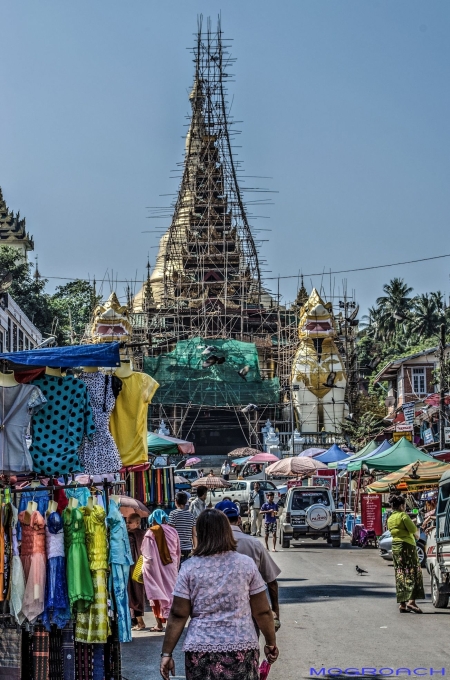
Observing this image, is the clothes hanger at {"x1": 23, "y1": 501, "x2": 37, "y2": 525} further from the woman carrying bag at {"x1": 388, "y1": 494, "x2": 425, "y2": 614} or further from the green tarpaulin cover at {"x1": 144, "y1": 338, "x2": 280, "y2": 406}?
the green tarpaulin cover at {"x1": 144, "y1": 338, "x2": 280, "y2": 406}

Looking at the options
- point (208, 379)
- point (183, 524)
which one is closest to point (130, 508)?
point (183, 524)

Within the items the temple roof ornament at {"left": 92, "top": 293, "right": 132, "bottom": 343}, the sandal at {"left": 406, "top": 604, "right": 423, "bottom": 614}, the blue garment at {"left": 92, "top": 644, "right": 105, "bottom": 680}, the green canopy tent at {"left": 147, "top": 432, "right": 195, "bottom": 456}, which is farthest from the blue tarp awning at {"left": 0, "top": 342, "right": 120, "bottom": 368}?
the temple roof ornament at {"left": 92, "top": 293, "right": 132, "bottom": 343}

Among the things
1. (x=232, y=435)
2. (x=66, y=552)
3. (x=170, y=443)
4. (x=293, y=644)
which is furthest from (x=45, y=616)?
(x=232, y=435)

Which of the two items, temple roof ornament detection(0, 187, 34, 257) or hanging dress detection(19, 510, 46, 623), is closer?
hanging dress detection(19, 510, 46, 623)

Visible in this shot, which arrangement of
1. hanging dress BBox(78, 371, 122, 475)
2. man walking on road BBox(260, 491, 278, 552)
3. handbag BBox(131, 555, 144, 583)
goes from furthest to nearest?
man walking on road BBox(260, 491, 278, 552) < handbag BBox(131, 555, 144, 583) < hanging dress BBox(78, 371, 122, 475)

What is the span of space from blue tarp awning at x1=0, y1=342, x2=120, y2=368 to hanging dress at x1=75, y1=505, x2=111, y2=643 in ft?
3.76

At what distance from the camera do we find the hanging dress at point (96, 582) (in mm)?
9016

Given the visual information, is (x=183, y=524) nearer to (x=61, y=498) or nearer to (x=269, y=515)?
(x=61, y=498)

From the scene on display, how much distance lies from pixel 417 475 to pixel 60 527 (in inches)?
657

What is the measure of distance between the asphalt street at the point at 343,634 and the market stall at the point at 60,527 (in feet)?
5.22

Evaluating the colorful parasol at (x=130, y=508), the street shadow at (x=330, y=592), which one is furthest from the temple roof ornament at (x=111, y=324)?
the colorful parasol at (x=130, y=508)

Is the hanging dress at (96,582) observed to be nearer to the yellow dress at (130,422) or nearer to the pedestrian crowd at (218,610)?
the yellow dress at (130,422)

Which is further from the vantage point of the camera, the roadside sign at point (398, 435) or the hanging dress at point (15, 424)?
the roadside sign at point (398, 435)

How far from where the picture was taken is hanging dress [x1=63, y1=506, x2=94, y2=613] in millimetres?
9078
